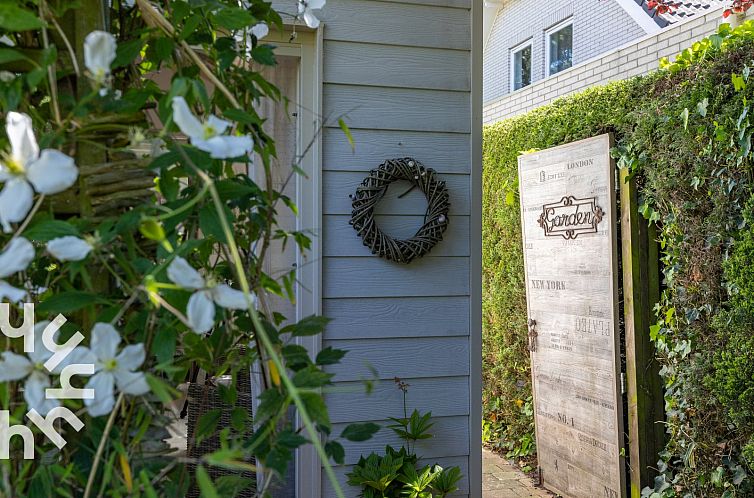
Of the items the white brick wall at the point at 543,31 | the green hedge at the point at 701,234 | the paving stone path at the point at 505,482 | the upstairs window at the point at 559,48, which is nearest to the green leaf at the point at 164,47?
the green hedge at the point at 701,234

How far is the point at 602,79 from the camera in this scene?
4.93 meters

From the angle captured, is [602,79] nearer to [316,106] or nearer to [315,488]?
[316,106]

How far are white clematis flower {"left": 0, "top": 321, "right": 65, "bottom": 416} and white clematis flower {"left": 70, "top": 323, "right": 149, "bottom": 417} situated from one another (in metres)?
0.03

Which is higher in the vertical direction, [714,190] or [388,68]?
[388,68]

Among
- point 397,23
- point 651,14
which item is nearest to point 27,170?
point 397,23

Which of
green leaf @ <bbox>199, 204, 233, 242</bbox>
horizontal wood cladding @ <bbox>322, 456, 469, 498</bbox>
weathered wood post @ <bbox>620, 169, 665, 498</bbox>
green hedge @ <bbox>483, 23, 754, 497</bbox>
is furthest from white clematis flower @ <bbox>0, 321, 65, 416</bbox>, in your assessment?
weathered wood post @ <bbox>620, 169, 665, 498</bbox>

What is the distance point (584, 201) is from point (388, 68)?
1.52 m

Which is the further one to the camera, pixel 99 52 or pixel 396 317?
pixel 396 317

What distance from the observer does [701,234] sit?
279 centimetres

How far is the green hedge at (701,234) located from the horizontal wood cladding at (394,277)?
3.48ft

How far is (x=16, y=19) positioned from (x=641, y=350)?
3086mm

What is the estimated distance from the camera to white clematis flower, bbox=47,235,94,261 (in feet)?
1.72

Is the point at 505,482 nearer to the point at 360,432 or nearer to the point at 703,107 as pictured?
the point at 703,107

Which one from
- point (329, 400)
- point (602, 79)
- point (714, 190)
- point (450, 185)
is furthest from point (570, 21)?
point (329, 400)
